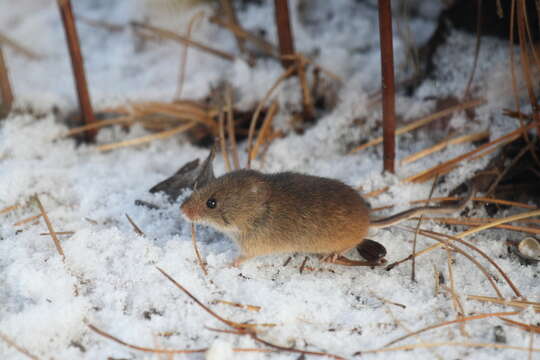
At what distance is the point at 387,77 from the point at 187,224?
1.26 metres

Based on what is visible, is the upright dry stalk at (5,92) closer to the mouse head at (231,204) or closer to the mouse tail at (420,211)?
the mouse head at (231,204)

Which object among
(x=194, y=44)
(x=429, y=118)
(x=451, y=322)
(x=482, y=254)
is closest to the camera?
(x=451, y=322)

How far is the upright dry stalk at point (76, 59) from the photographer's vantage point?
2695 millimetres

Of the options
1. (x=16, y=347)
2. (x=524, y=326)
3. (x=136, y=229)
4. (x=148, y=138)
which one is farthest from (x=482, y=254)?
(x=148, y=138)

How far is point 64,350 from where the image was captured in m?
1.62

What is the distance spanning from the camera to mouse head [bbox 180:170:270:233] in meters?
2.14

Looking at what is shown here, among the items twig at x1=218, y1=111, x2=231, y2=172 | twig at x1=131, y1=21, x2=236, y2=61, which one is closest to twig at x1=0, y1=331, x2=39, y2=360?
twig at x1=218, y1=111, x2=231, y2=172

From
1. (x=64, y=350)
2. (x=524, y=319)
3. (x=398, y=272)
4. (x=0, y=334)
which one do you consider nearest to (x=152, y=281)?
(x=64, y=350)

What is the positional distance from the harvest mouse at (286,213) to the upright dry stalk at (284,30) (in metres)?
Answer: 1.15

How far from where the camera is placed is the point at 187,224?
238 cm

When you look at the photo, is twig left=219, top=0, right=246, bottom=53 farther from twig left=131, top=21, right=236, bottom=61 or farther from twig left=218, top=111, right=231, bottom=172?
twig left=218, top=111, right=231, bottom=172

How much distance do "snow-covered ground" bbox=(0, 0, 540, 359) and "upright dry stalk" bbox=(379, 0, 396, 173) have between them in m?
0.18

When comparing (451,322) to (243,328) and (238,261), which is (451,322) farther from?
(238,261)

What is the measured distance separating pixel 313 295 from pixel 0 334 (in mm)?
1156
